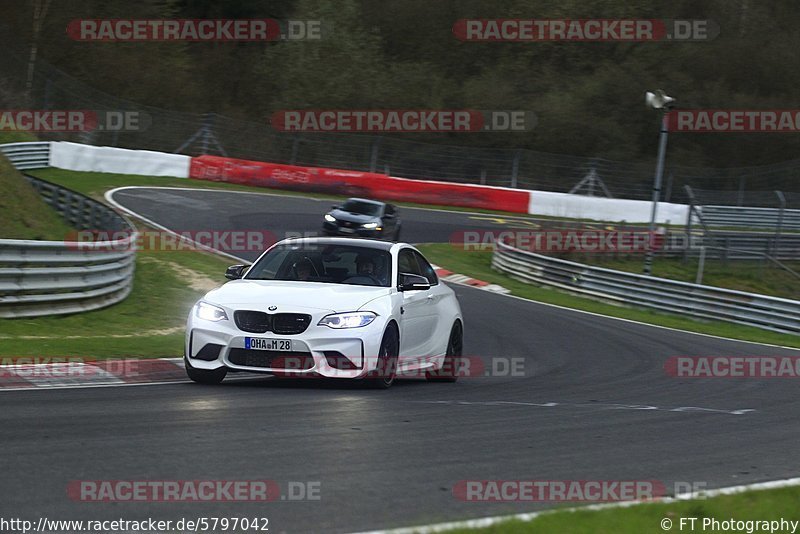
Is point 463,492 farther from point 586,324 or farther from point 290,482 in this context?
point 586,324

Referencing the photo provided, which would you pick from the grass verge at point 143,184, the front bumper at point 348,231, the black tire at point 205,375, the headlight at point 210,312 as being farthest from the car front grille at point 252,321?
the grass verge at point 143,184

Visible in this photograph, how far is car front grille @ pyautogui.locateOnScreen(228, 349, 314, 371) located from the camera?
9578mm

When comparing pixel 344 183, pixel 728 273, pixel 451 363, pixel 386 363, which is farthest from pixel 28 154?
pixel 386 363

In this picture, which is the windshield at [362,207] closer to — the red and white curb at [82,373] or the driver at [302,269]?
the red and white curb at [82,373]

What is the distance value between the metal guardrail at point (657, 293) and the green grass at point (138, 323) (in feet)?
26.7

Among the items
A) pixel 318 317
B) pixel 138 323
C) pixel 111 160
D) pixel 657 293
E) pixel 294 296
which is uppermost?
pixel 111 160

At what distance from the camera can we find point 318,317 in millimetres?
9641

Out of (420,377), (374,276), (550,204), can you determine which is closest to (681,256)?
(550,204)

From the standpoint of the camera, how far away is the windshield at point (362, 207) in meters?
28.5

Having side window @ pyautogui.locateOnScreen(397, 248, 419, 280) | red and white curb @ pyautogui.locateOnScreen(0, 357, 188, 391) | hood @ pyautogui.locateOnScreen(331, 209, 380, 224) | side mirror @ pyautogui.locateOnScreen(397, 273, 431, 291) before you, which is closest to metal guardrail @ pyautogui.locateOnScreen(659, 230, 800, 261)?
hood @ pyautogui.locateOnScreen(331, 209, 380, 224)

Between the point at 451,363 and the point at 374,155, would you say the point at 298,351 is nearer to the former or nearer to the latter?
the point at 451,363

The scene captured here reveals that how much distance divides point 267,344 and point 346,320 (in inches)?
27.5

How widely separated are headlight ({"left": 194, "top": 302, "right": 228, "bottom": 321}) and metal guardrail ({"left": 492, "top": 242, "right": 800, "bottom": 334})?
14734mm

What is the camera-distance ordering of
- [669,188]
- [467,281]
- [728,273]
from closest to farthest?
[467,281] → [728,273] → [669,188]
